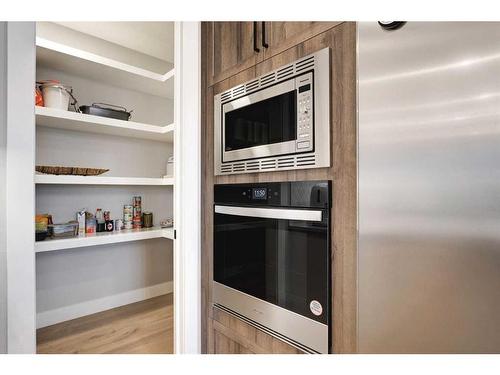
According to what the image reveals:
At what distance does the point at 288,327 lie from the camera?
945mm

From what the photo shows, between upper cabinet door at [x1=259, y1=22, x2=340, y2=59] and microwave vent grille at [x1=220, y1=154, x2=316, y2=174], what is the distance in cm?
39

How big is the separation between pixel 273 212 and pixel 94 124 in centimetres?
163

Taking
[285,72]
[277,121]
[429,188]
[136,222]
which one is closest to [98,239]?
[136,222]

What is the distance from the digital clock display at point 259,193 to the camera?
1.05 metres

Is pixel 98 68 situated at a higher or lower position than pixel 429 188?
higher

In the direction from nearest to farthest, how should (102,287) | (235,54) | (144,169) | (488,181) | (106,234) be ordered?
1. (488,181)
2. (235,54)
3. (106,234)
4. (102,287)
5. (144,169)

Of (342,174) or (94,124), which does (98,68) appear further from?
(342,174)

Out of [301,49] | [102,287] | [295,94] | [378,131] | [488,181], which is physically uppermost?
[301,49]

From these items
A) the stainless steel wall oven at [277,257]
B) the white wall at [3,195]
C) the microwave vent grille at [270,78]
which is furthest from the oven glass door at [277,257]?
the white wall at [3,195]

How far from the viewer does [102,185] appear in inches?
88.9

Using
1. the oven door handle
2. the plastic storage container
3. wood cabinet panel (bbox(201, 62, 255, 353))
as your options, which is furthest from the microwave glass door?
the plastic storage container
